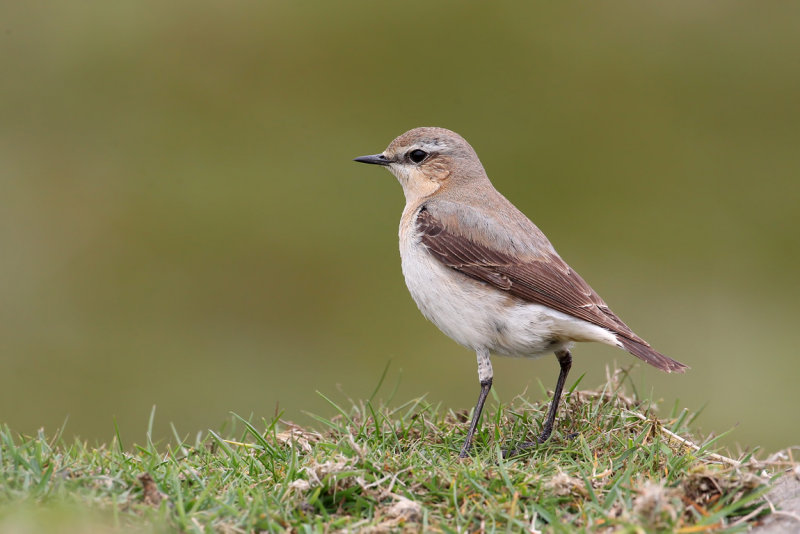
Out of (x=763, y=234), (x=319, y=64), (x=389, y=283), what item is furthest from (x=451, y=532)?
(x=319, y=64)

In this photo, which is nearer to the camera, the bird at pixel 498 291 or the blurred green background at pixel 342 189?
the bird at pixel 498 291

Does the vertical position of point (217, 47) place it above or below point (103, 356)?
above

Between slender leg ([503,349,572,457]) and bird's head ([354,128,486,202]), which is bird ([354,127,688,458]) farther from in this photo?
bird's head ([354,128,486,202])

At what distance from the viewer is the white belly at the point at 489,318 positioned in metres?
7.20

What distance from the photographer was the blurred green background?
1476 centimetres

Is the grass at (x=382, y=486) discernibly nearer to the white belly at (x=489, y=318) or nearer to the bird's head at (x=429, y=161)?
the white belly at (x=489, y=318)

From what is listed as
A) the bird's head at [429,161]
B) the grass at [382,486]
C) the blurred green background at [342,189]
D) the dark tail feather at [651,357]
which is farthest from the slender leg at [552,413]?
the blurred green background at [342,189]

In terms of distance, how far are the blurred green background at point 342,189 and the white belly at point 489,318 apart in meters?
5.92

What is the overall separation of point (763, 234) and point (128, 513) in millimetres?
14645

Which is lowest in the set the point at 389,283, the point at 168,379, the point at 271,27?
the point at 168,379

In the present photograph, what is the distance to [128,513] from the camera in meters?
5.07

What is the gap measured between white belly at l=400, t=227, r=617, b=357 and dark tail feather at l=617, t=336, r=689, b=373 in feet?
0.36

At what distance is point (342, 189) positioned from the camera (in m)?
17.8

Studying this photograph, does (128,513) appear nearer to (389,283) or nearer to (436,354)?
(436,354)
